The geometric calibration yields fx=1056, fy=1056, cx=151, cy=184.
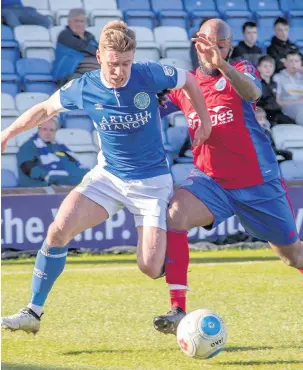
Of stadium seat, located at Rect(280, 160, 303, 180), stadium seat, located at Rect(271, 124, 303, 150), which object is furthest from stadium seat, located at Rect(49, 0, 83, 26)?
stadium seat, located at Rect(280, 160, 303, 180)

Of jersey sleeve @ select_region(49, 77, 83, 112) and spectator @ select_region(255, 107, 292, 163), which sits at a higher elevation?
jersey sleeve @ select_region(49, 77, 83, 112)

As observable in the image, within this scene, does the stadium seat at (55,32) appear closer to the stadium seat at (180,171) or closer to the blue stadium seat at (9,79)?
the blue stadium seat at (9,79)

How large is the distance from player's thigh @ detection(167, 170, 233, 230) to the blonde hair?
1151 mm

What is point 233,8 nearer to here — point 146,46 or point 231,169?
point 146,46

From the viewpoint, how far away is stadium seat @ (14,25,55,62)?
1502 centimetres

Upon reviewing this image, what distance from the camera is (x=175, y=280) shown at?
6914 millimetres

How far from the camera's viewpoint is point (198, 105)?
6.87 metres

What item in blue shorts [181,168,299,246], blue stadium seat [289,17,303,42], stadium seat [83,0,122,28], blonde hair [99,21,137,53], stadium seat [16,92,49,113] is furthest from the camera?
blue stadium seat [289,17,303,42]

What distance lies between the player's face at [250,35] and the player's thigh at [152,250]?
8684 mm

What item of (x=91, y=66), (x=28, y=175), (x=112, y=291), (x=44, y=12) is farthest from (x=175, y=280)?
(x=44, y=12)

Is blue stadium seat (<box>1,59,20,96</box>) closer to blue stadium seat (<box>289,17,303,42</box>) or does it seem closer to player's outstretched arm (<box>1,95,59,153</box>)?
blue stadium seat (<box>289,17,303,42</box>)

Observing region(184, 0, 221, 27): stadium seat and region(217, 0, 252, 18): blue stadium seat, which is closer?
region(184, 0, 221, 27): stadium seat

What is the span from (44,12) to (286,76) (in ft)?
12.0

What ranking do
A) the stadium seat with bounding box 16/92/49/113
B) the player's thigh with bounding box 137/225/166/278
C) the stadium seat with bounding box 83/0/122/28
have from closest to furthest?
the player's thigh with bounding box 137/225/166/278, the stadium seat with bounding box 16/92/49/113, the stadium seat with bounding box 83/0/122/28
